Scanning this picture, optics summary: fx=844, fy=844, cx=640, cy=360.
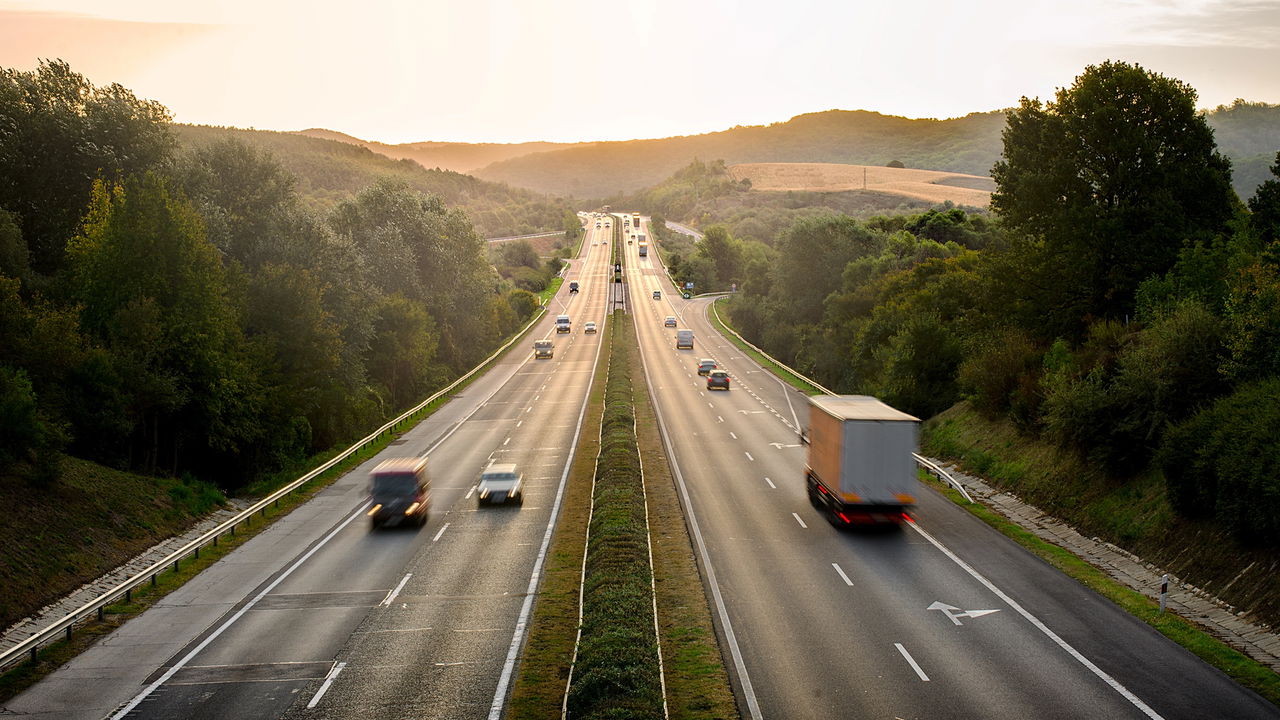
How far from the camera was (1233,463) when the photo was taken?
70.2ft

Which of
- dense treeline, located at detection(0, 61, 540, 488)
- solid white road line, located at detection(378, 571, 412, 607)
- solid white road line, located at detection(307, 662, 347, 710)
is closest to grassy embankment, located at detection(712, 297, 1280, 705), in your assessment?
solid white road line, located at detection(307, 662, 347, 710)

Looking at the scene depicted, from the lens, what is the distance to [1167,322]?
27750 mm

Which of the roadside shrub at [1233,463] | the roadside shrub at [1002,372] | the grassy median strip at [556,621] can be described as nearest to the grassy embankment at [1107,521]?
the roadside shrub at [1233,463]

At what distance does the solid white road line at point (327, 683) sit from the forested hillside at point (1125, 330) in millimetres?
20564

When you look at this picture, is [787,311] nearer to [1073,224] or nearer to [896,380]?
[896,380]

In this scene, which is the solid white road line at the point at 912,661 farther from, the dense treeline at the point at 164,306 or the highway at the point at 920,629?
the dense treeline at the point at 164,306

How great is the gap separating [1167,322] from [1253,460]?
8.10 metres

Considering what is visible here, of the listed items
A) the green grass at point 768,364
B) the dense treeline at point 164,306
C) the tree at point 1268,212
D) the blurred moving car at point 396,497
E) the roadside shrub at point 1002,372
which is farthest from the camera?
the green grass at point 768,364

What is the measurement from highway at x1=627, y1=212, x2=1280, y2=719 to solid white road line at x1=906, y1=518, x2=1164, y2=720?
0.16 ft

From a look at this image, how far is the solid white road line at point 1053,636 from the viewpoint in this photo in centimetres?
1583

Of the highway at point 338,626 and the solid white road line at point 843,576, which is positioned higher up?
the solid white road line at point 843,576

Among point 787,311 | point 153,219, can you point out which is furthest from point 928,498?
point 787,311

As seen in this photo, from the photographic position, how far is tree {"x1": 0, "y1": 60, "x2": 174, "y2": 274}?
146ft

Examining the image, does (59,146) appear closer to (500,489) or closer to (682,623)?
(500,489)
